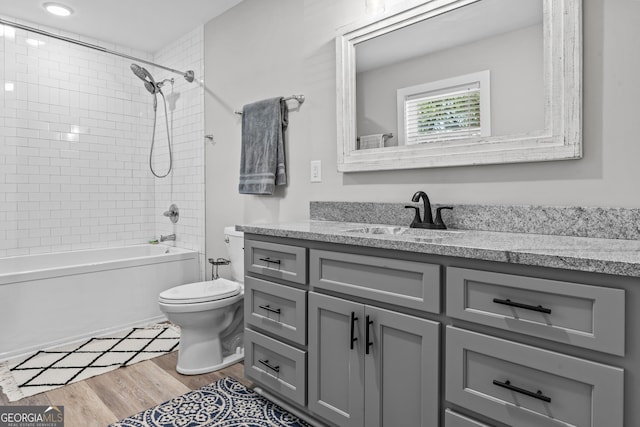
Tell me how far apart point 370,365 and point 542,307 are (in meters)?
0.63

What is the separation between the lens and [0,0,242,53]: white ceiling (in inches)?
112

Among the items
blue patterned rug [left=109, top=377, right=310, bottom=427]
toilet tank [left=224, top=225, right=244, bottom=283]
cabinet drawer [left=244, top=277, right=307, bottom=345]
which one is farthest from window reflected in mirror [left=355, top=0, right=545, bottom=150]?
blue patterned rug [left=109, top=377, right=310, bottom=427]

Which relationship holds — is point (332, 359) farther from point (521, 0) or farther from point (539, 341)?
point (521, 0)

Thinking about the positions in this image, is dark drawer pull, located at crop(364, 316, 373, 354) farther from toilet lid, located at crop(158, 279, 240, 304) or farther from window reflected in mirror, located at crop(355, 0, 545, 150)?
toilet lid, located at crop(158, 279, 240, 304)

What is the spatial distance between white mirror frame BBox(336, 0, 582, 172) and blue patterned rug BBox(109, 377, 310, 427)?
1267 mm

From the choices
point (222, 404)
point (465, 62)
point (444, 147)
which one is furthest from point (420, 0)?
point (222, 404)

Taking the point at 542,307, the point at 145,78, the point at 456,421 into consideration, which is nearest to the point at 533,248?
the point at 542,307

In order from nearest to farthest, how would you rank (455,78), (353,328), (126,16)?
1. (353,328)
2. (455,78)
3. (126,16)

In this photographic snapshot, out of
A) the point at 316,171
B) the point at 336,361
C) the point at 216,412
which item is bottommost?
the point at 216,412

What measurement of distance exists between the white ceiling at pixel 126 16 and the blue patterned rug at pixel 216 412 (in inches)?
103

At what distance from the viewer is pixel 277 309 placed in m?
1.76

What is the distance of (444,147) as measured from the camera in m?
1.74

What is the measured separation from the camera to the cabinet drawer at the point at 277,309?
1.64 meters

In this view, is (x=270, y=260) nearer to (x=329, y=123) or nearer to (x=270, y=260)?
(x=270, y=260)
